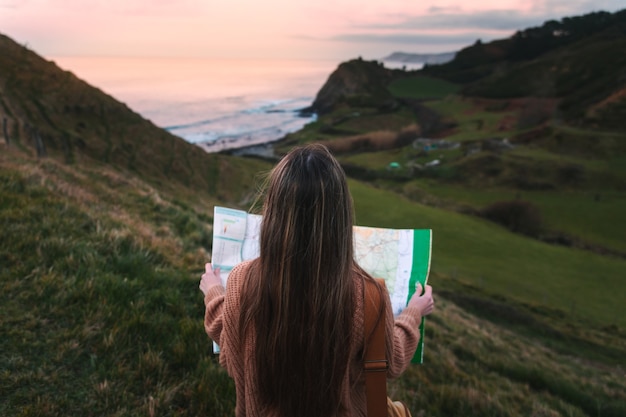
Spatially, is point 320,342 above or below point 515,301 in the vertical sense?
above

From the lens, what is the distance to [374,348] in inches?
75.0

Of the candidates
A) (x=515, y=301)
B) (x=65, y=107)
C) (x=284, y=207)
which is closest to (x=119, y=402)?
(x=284, y=207)

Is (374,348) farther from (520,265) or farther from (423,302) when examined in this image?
(520,265)

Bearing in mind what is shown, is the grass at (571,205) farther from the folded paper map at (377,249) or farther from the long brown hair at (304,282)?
the long brown hair at (304,282)

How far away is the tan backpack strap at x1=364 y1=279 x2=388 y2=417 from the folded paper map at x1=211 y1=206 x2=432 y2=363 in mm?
1056

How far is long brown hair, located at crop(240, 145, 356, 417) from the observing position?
182cm

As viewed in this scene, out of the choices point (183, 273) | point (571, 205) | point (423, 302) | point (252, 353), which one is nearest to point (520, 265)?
point (571, 205)

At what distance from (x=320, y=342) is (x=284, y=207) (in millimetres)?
597

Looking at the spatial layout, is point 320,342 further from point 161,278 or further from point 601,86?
point 601,86

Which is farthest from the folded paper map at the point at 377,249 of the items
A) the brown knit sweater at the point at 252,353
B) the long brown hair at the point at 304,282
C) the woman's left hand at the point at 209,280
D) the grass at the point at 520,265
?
the grass at the point at 520,265

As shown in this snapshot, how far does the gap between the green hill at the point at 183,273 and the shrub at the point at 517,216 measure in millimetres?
1243

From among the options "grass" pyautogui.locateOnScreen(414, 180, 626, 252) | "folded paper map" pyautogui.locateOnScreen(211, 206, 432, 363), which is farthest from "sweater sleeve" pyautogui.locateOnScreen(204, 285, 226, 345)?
"grass" pyautogui.locateOnScreen(414, 180, 626, 252)

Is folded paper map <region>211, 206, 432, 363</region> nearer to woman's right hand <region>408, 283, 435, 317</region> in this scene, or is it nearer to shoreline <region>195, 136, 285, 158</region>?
woman's right hand <region>408, 283, 435, 317</region>

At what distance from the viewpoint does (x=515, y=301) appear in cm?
2378
